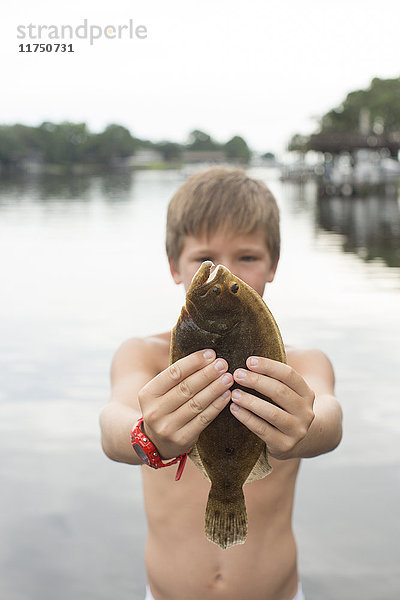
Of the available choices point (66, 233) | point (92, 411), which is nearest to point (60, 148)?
point (66, 233)

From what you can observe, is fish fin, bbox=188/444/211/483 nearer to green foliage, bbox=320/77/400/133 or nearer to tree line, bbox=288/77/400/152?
tree line, bbox=288/77/400/152

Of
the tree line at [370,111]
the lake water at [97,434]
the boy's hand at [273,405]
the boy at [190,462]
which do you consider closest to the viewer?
the boy's hand at [273,405]

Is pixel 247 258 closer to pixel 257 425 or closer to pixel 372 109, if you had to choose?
pixel 257 425

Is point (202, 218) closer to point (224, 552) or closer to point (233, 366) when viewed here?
point (233, 366)

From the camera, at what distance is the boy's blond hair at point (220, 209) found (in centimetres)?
356

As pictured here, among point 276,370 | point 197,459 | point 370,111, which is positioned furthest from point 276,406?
point 370,111

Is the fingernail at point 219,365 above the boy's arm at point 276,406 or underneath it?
above

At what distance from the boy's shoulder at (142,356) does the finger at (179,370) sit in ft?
4.51

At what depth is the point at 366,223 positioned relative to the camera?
3416cm

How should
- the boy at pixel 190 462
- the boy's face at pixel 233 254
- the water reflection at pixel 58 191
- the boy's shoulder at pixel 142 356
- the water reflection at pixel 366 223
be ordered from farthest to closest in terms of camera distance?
the water reflection at pixel 58 191, the water reflection at pixel 366 223, the boy's shoulder at pixel 142 356, the boy's face at pixel 233 254, the boy at pixel 190 462

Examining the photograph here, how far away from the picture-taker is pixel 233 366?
2273mm

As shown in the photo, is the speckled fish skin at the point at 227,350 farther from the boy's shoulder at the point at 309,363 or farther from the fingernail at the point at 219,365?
the boy's shoulder at the point at 309,363

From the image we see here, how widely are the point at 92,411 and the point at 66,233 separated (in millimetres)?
25102

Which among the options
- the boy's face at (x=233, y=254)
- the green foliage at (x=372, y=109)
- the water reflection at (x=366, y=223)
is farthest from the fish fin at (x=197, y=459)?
the green foliage at (x=372, y=109)
